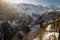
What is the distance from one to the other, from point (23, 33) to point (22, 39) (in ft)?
0.51

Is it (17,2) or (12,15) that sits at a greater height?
(17,2)

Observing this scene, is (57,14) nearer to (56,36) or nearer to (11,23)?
(56,36)

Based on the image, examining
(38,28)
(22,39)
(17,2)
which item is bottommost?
(22,39)

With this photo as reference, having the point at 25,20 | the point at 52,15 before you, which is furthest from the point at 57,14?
the point at 25,20

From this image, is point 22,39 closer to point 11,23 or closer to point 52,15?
point 11,23

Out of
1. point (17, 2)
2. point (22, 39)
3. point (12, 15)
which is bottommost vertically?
point (22, 39)

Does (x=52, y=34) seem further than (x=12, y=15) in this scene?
No

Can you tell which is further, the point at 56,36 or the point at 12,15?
the point at 12,15

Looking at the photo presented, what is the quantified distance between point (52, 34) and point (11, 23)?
1101 mm

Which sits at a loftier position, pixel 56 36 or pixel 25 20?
pixel 25 20

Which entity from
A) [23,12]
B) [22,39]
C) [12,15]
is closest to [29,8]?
[23,12]

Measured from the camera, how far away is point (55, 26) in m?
4.39

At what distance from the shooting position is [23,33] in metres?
4.60

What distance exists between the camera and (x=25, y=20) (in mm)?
4680
